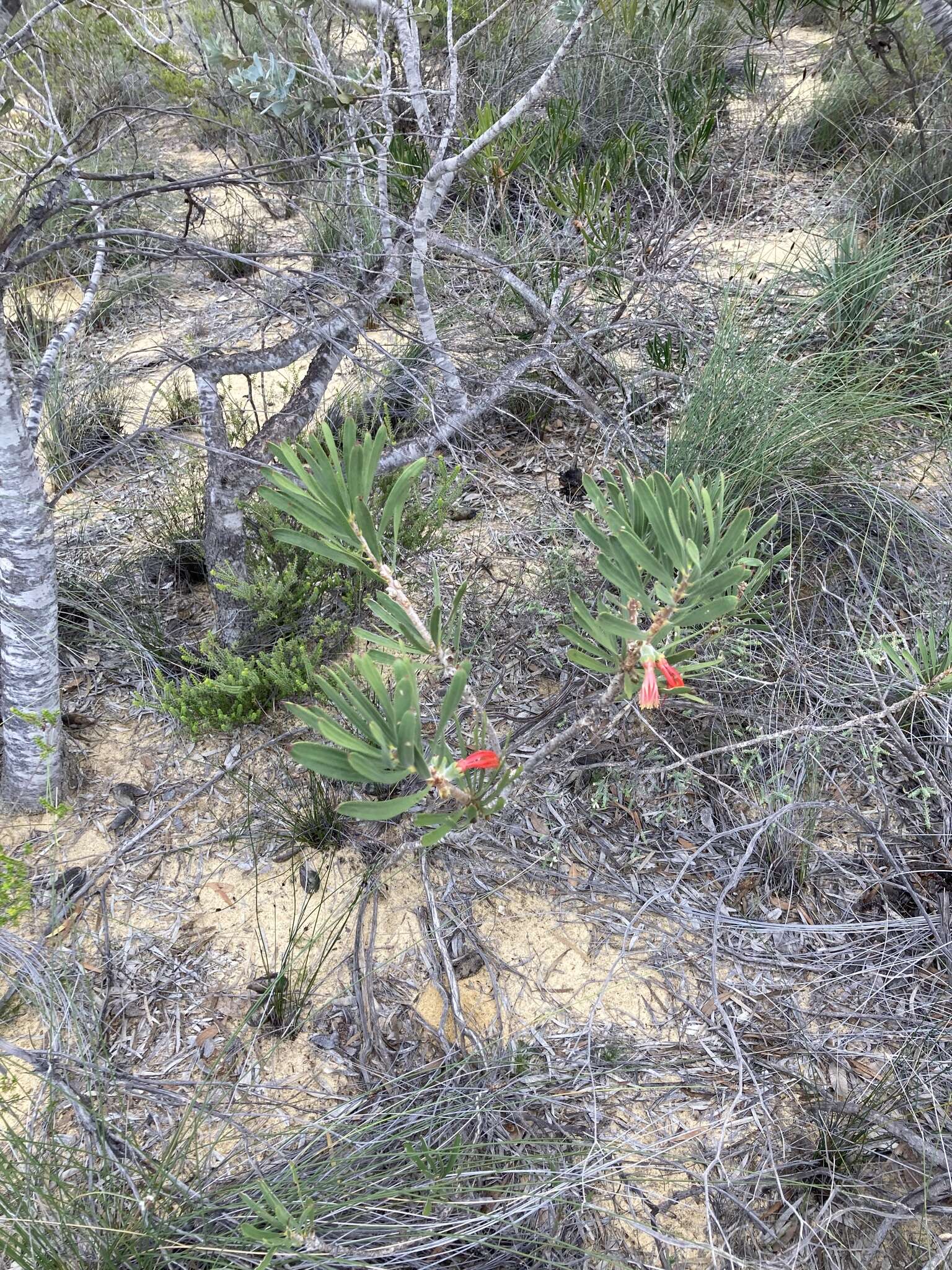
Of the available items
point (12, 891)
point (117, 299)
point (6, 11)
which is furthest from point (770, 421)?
point (117, 299)

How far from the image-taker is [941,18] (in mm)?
3680

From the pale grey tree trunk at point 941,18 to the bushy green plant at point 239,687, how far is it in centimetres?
382

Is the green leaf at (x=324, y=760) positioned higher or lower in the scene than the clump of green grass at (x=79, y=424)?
higher

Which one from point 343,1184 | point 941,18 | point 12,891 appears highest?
point 941,18

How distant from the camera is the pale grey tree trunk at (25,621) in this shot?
189 cm

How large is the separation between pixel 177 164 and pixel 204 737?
15.1 ft

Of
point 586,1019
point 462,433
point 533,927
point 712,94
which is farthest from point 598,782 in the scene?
point 712,94

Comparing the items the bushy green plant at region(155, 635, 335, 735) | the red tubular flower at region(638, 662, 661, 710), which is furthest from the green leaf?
the bushy green plant at region(155, 635, 335, 735)

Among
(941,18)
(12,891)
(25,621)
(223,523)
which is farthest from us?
(941,18)

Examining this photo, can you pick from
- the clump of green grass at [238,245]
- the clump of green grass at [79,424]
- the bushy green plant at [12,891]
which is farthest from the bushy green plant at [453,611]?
the clump of green grass at [238,245]

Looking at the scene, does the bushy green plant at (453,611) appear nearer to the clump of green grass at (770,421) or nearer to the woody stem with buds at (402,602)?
the woody stem with buds at (402,602)

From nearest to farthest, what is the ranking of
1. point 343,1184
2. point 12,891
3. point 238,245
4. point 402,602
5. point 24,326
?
point 343,1184 < point 402,602 < point 12,891 < point 24,326 < point 238,245

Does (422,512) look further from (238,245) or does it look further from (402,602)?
(238,245)

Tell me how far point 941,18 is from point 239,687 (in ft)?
13.4
